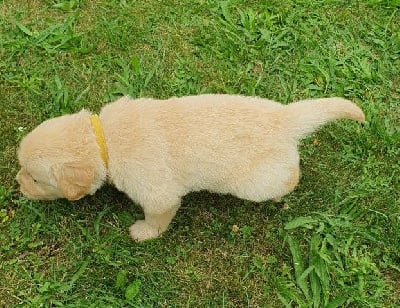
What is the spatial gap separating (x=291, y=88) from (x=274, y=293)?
1911 millimetres

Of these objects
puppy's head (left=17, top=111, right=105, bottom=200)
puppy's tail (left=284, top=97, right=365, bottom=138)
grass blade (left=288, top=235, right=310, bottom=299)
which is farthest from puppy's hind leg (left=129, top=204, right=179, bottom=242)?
puppy's tail (left=284, top=97, right=365, bottom=138)

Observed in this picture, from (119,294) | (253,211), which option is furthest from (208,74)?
(119,294)

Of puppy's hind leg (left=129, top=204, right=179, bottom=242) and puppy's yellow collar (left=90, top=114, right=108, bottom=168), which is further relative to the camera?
puppy's hind leg (left=129, top=204, right=179, bottom=242)

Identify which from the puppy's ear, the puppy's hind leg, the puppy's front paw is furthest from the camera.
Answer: the puppy's front paw

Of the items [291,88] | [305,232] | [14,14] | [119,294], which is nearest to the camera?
[119,294]

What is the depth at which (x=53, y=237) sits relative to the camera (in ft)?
15.0

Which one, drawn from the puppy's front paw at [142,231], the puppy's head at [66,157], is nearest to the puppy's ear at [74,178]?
the puppy's head at [66,157]

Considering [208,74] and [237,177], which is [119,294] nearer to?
[237,177]

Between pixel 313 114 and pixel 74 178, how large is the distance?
1600 mm

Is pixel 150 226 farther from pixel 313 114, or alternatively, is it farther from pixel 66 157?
pixel 313 114

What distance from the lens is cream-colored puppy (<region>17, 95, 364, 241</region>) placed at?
3.91 m

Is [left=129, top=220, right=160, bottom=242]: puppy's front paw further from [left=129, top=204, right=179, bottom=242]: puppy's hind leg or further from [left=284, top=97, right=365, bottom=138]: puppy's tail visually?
[left=284, top=97, right=365, bottom=138]: puppy's tail

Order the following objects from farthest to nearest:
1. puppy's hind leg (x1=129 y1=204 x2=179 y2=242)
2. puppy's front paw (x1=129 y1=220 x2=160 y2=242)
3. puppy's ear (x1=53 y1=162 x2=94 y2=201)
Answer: puppy's front paw (x1=129 y1=220 x2=160 y2=242), puppy's hind leg (x1=129 y1=204 x2=179 y2=242), puppy's ear (x1=53 y1=162 x2=94 y2=201)

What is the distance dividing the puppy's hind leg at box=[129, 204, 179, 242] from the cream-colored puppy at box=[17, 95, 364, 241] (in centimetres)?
29
